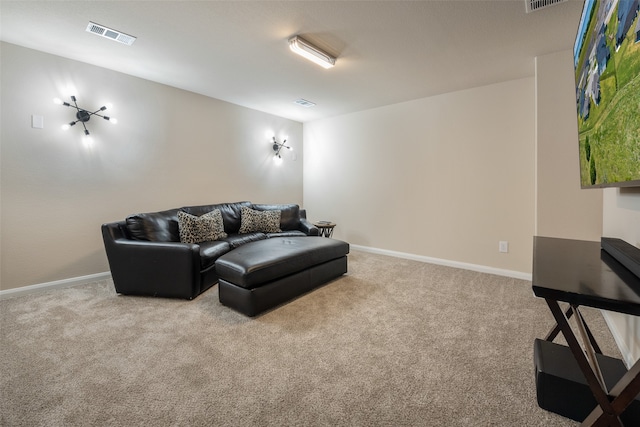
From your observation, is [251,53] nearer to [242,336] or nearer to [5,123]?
[5,123]

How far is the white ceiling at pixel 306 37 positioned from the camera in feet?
6.91

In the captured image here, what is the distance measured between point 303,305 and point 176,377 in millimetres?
1204

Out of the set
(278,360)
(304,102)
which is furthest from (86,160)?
(278,360)

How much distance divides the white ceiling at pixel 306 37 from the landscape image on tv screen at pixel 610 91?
0.92m

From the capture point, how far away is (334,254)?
318 centimetres

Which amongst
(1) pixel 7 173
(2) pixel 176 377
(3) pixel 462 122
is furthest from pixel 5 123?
(3) pixel 462 122

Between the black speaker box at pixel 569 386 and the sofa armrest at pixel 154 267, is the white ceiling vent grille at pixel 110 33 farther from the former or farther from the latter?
the black speaker box at pixel 569 386

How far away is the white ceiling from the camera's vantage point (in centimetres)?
211

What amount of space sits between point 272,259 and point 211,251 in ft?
2.91

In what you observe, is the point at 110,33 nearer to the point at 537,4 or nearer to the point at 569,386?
the point at 537,4

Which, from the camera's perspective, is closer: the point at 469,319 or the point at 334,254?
the point at 469,319

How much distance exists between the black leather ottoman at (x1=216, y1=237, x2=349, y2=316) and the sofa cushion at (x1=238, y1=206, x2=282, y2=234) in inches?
40.9

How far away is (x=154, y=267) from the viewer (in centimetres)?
270

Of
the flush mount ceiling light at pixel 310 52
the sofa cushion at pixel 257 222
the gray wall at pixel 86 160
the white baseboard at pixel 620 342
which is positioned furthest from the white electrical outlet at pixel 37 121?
the white baseboard at pixel 620 342
